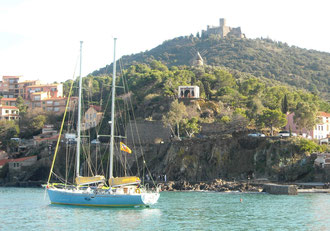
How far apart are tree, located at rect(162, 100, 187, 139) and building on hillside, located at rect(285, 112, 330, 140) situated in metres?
18.7

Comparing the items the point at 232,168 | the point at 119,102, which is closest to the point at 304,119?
the point at 232,168

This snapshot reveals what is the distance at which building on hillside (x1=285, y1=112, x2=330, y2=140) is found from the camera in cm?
8544

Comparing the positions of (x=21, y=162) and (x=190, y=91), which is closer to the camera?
(x=21, y=162)

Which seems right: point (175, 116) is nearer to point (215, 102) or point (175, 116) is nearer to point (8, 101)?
point (215, 102)

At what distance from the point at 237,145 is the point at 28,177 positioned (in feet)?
135

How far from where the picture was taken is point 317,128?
87875 millimetres

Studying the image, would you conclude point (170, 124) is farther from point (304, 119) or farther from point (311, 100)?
point (311, 100)

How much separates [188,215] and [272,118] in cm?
3912

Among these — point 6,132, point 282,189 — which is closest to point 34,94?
point 6,132

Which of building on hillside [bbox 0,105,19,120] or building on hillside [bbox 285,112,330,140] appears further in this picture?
building on hillside [bbox 0,105,19,120]

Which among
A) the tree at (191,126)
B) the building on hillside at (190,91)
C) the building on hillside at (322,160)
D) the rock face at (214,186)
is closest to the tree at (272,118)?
the tree at (191,126)

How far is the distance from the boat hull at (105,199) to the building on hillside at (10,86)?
113 m

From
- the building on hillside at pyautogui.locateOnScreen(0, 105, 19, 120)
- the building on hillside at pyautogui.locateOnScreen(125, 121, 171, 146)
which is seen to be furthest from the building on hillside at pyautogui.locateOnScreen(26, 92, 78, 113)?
the building on hillside at pyautogui.locateOnScreen(125, 121, 171, 146)

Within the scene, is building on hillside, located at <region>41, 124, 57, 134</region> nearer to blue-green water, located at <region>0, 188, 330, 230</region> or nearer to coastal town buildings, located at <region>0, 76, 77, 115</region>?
coastal town buildings, located at <region>0, 76, 77, 115</region>
